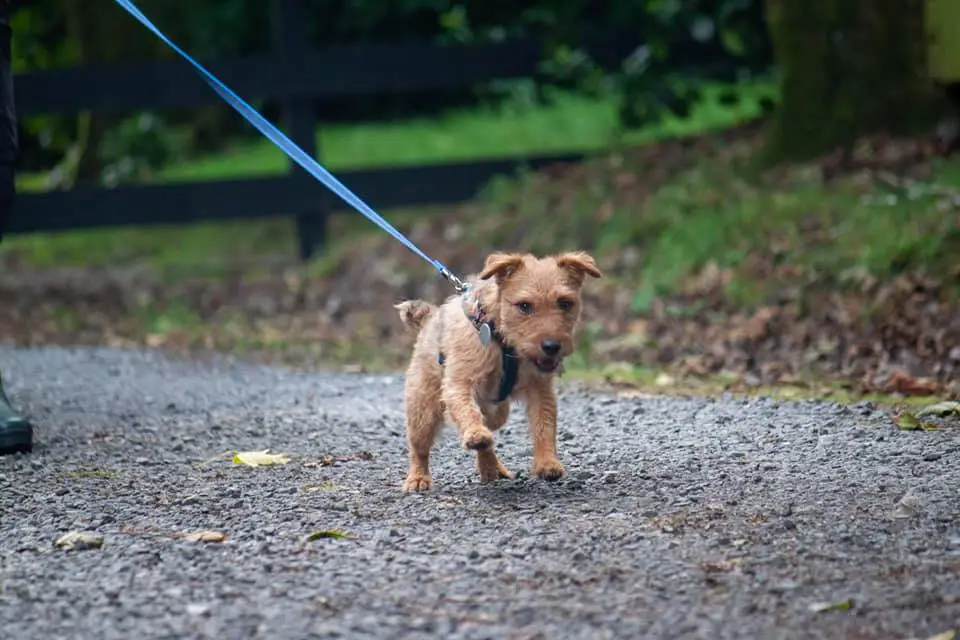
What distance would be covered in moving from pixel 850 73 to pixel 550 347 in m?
6.44

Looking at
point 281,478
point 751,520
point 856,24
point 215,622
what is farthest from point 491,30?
point 215,622

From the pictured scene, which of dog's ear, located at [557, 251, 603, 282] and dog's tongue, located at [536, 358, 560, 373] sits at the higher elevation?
dog's ear, located at [557, 251, 603, 282]

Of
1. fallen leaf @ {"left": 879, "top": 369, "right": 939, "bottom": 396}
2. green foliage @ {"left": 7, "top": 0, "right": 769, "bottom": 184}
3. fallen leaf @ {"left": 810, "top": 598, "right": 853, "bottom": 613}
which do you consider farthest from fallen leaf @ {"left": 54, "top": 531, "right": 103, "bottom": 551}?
green foliage @ {"left": 7, "top": 0, "right": 769, "bottom": 184}

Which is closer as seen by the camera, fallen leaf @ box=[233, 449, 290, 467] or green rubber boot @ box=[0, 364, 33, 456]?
fallen leaf @ box=[233, 449, 290, 467]

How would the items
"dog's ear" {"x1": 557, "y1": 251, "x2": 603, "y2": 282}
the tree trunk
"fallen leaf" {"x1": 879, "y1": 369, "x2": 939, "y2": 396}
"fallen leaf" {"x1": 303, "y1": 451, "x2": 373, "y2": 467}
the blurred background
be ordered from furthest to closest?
1. the tree trunk
2. the blurred background
3. "fallen leaf" {"x1": 879, "y1": 369, "x2": 939, "y2": 396}
4. "fallen leaf" {"x1": 303, "y1": 451, "x2": 373, "y2": 467}
5. "dog's ear" {"x1": 557, "y1": 251, "x2": 603, "y2": 282}

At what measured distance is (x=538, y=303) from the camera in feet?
16.0

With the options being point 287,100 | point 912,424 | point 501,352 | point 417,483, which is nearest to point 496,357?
point 501,352

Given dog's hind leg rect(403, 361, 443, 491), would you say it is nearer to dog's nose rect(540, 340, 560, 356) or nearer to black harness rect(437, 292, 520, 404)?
black harness rect(437, 292, 520, 404)

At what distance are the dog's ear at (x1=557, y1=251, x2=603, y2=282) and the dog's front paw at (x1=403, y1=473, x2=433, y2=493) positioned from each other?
0.95 metres

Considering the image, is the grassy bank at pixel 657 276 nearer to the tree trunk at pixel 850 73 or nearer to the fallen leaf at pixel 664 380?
the fallen leaf at pixel 664 380

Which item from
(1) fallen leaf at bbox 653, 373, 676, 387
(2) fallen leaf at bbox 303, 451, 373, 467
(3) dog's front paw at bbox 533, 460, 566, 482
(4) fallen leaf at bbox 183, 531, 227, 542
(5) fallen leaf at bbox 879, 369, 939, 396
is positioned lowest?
(1) fallen leaf at bbox 653, 373, 676, 387

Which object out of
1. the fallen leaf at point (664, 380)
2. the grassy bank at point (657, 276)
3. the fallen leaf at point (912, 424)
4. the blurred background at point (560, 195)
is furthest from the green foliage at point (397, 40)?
the fallen leaf at point (912, 424)

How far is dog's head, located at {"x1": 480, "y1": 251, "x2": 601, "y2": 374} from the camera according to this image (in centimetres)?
486

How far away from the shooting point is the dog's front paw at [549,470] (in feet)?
16.5
